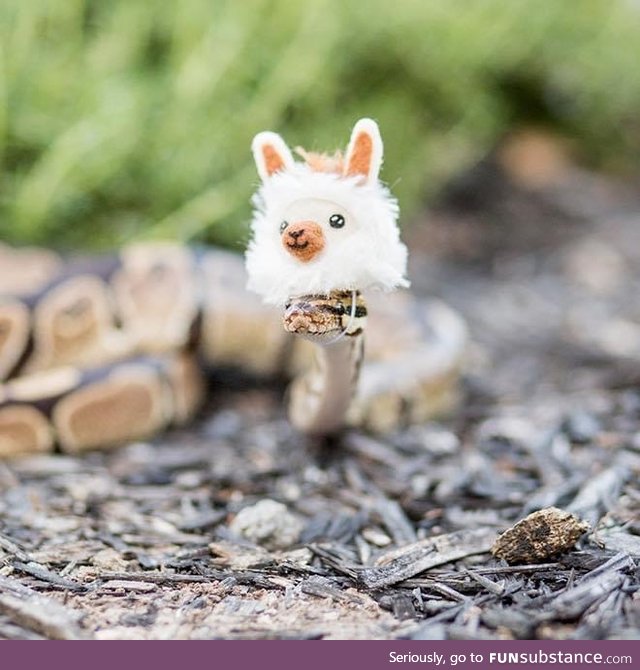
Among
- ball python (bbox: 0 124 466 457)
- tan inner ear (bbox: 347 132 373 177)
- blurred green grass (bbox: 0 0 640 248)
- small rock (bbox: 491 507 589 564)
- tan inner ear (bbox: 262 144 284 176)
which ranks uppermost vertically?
blurred green grass (bbox: 0 0 640 248)

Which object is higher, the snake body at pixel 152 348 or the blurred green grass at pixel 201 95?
the blurred green grass at pixel 201 95

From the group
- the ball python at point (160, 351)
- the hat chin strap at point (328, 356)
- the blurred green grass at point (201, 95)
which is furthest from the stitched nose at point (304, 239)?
the blurred green grass at point (201, 95)

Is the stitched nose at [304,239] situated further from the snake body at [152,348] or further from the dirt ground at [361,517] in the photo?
the snake body at [152,348]

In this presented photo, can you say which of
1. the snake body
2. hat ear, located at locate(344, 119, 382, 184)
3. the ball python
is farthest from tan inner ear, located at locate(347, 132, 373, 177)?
the snake body

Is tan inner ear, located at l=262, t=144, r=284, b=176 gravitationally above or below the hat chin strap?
above

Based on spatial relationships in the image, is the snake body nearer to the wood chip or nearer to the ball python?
the ball python
